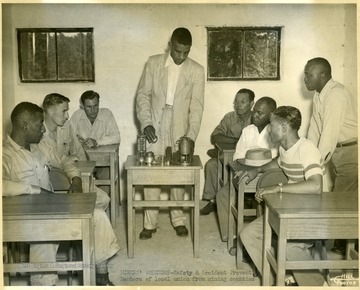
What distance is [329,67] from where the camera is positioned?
251 cm

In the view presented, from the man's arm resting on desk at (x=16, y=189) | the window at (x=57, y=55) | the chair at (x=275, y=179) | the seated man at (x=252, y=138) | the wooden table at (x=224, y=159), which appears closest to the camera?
the man's arm resting on desk at (x=16, y=189)

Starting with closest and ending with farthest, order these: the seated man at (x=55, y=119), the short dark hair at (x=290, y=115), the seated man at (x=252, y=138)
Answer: the short dark hair at (x=290, y=115), the seated man at (x=55, y=119), the seated man at (x=252, y=138)

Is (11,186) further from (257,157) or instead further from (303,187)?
(257,157)

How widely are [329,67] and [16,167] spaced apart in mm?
1876

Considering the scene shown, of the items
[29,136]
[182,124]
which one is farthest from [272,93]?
[29,136]

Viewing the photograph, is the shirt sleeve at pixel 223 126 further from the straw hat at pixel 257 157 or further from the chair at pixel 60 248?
the chair at pixel 60 248

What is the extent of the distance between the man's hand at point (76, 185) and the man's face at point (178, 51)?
112cm

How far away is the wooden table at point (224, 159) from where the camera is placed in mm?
3248

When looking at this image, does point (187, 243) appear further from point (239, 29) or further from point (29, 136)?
point (239, 29)

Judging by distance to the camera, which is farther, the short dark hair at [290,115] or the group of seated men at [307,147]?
the short dark hair at [290,115]

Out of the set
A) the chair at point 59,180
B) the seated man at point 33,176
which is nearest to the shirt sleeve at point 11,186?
the seated man at point 33,176

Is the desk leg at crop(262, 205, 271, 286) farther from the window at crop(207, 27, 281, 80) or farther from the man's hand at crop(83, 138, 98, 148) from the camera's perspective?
the window at crop(207, 27, 281, 80)

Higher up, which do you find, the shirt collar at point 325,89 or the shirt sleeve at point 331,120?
the shirt collar at point 325,89

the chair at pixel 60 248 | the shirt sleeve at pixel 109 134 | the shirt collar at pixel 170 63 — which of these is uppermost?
the shirt collar at pixel 170 63
